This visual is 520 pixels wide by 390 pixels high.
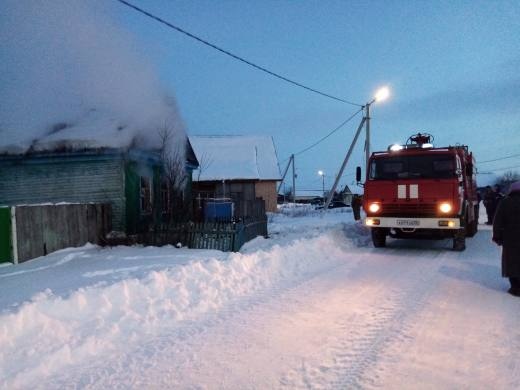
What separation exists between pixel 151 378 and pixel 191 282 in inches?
109

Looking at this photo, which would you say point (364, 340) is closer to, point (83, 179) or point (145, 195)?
point (83, 179)

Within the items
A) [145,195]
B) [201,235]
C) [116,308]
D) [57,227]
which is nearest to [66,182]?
[145,195]

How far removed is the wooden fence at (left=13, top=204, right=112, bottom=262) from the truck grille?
25.6ft

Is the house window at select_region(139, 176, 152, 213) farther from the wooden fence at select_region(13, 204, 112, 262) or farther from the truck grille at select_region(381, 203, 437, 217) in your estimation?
the truck grille at select_region(381, 203, 437, 217)

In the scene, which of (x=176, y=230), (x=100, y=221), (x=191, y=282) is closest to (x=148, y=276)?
(x=191, y=282)

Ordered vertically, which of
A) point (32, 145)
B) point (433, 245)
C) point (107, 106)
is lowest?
point (433, 245)

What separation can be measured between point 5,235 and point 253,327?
6388mm

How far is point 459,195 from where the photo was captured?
9953mm

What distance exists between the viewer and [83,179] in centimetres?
1282

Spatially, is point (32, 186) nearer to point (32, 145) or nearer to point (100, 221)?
point (32, 145)

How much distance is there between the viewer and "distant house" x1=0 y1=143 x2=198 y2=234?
41.2ft

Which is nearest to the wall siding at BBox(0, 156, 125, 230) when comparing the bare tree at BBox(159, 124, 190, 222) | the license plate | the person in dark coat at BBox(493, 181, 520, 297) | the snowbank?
the bare tree at BBox(159, 124, 190, 222)

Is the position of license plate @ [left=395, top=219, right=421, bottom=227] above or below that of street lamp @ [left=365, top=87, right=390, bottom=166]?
below

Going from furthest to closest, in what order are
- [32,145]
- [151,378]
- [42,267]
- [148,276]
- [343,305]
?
[32,145] → [42,267] → [148,276] → [343,305] → [151,378]
